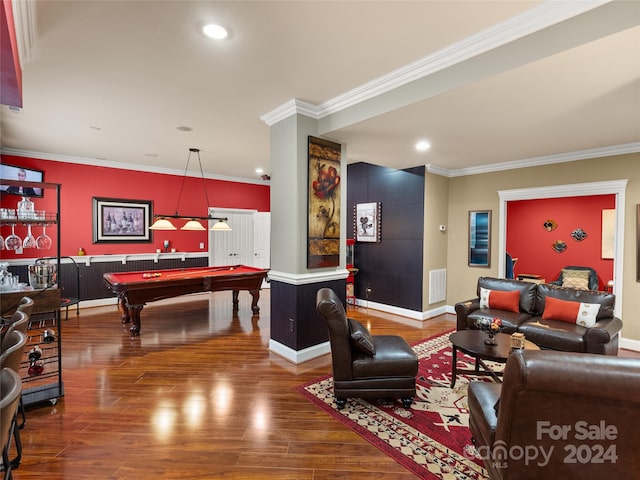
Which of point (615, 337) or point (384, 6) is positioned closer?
point (384, 6)

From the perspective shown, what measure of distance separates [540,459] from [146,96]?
165 inches

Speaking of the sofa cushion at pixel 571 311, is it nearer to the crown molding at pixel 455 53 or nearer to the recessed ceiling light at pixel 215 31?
the crown molding at pixel 455 53

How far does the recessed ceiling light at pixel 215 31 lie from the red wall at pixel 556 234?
7.50 m

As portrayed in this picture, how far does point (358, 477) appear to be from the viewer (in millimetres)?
1907

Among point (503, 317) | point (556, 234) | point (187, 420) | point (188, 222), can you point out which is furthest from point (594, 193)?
point (188, 222)

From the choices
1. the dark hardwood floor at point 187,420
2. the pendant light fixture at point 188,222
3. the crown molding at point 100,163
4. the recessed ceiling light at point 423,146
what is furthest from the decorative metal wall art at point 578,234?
the crown molding at point 100,163

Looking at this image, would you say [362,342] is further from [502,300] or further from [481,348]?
[502,300]

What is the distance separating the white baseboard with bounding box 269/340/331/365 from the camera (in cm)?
357

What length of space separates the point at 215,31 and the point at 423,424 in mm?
3288

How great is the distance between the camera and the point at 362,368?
258 centimetres

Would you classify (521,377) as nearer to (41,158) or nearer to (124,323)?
(124,323)

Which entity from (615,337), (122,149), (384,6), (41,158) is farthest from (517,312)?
(41,158)

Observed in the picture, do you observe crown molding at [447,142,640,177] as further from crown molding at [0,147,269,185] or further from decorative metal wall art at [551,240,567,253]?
crown molding at [0,147,269,185]

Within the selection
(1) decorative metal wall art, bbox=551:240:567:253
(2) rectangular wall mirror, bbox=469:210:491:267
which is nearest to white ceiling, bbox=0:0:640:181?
(2) rectangular wall mirror, bbox=469:210:491:267
